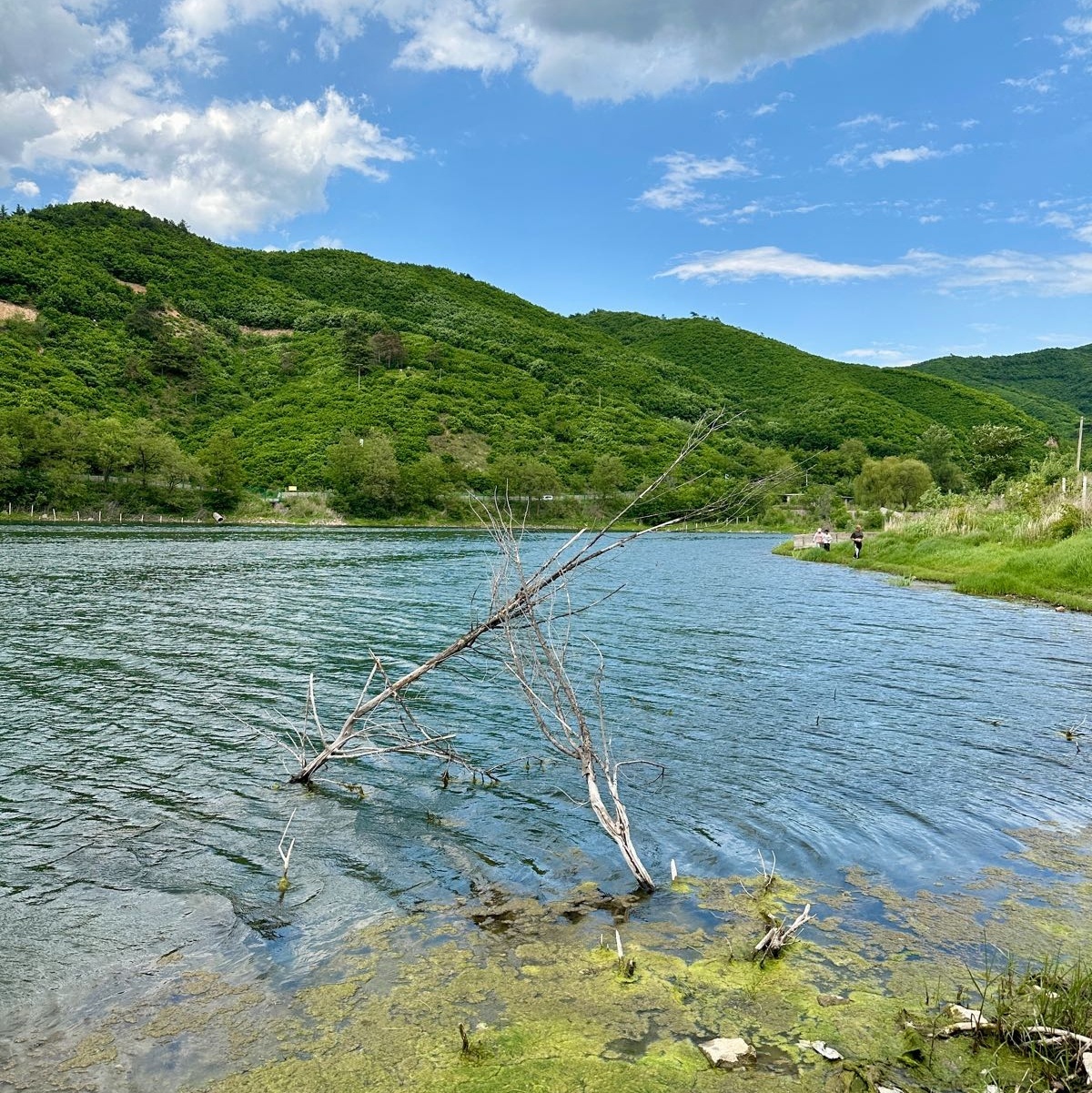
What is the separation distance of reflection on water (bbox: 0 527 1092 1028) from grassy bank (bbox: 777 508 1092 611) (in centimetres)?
489

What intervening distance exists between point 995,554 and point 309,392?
407 ft

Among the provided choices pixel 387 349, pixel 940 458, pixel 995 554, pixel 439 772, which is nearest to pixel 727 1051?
pixel 439 772

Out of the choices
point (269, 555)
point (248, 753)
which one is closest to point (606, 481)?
point (269, 555)

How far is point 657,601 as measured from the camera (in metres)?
32.1

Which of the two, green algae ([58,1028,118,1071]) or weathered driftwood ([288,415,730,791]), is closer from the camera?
green algae ([58,1028,118,1071])

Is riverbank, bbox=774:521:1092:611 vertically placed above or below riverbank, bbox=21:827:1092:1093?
above

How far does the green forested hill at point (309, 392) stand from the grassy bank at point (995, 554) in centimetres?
5014

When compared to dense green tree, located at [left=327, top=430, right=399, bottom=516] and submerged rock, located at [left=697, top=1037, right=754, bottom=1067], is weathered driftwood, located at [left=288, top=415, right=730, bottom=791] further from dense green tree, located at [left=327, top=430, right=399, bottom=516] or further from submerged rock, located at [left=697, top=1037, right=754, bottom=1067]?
dense green tree, located at [left=327, top=430, right=399, bottom=516]

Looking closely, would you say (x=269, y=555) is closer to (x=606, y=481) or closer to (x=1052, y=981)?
(x=1052, y=981)

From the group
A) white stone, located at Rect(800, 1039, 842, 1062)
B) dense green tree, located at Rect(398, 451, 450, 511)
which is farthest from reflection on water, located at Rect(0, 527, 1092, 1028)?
dense green tree, located at Rect(398, 451, 450, 511)

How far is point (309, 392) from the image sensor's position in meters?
142

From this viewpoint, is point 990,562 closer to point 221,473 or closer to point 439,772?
point 439,772

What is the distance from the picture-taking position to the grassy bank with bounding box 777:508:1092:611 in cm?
3080

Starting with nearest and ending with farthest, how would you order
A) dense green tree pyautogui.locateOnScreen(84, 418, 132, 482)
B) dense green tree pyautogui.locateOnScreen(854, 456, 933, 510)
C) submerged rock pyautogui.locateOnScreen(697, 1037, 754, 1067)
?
1. submerged rock pyautogui.locateOnScreen(697, 1037, 754, 1067)
2. dense green tree pyautogui.locateOnScreen(84, 418, 132, 482)
3. dense green tree pyautogui.locateOnScreen(854, 456, 933, 510)
